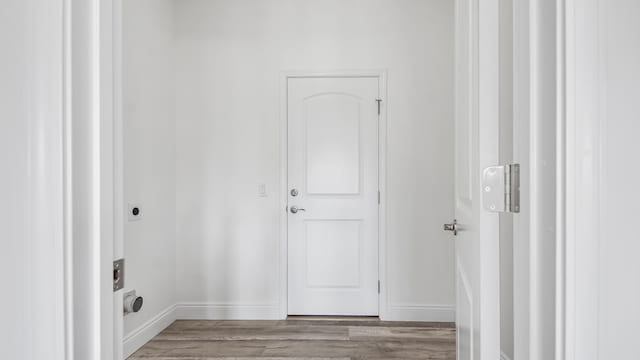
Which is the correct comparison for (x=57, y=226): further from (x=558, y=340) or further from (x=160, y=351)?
(x=160, y=351)

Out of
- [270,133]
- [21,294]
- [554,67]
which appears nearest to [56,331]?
[21,294]

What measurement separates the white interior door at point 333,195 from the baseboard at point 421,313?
172 mm

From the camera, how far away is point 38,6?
54 cm

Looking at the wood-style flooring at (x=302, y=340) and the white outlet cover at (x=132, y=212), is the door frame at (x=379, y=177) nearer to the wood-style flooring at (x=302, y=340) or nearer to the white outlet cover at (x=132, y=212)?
the wood-style flooring at (x=302, y=340)

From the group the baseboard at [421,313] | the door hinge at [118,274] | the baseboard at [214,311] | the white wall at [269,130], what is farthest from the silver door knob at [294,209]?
the door hinge at [118,274]

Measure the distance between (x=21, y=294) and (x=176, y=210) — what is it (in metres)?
2.72

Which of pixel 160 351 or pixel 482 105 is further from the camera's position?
pixel 160 351

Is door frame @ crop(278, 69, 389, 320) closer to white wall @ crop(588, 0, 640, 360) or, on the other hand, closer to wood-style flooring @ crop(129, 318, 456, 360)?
wood-style flooring @ crop(129, 318, 456, 360)

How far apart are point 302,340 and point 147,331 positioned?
113cm

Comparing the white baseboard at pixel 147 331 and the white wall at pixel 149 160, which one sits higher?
the white wall at pixel 149 160

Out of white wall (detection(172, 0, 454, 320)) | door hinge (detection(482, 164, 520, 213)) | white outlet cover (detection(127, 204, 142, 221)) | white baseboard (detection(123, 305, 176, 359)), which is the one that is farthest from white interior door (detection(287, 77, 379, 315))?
door hinge (detection(482, 164, 520, 213))

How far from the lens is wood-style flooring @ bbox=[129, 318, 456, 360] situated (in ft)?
7.89

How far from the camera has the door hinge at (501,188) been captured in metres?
0.64

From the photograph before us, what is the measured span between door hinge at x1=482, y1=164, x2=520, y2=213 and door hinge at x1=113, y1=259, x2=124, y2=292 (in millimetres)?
689
